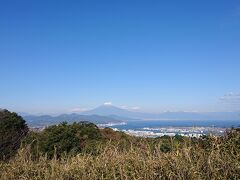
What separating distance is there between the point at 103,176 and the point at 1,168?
429cm

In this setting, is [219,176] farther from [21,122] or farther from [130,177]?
[21,122]

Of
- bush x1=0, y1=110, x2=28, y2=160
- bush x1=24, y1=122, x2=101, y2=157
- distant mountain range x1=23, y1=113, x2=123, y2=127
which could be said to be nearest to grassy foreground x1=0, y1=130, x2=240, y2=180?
bush x1=24, y1=122, x2=101, y2=157

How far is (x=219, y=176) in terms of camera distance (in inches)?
242

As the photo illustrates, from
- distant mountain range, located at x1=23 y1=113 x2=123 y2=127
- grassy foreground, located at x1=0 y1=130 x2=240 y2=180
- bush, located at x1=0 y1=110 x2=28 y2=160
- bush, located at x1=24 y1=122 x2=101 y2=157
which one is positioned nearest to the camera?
grassy foreground, located at x1=0 y1=130 x2=240 y2=180

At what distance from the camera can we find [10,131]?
27531 millimetres

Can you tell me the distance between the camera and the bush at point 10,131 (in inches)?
956

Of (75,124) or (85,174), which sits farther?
(75,124)

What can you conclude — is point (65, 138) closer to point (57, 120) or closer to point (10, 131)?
point (10, 131)

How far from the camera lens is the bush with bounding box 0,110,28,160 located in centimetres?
2429

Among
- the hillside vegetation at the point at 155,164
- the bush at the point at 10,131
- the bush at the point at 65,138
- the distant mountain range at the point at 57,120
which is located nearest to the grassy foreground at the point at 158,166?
the hillside vegetation at the point at 155,164

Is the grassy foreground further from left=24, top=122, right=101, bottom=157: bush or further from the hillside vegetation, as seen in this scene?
left=24, top=122, right=101, bottom=157: bush

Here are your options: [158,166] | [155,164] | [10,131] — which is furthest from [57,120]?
[158,166]

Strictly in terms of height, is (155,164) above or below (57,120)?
below

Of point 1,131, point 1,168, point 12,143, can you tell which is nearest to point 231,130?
point 1,168
